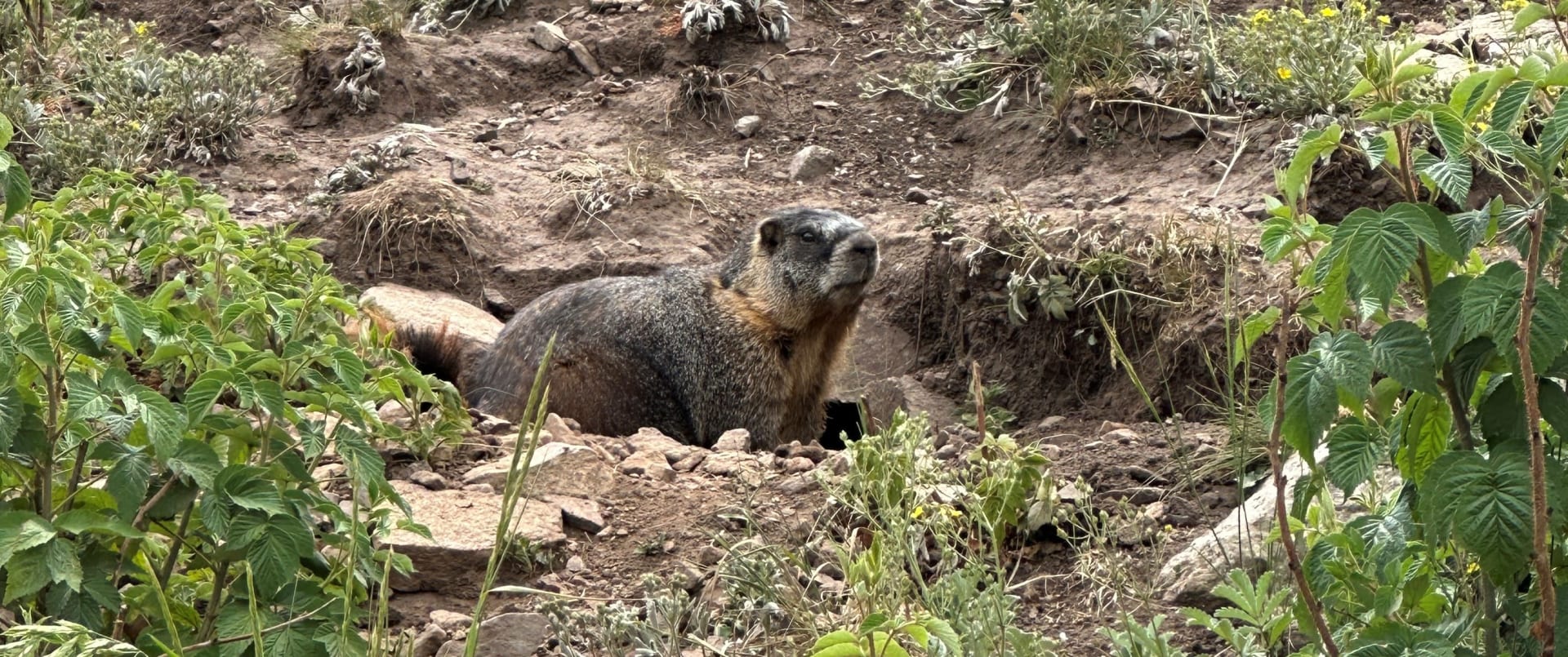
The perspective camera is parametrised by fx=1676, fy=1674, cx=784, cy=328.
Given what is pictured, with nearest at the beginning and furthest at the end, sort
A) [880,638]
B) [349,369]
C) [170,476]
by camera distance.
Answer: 1. [880,638]
2. [170,476]
3. [349,369]

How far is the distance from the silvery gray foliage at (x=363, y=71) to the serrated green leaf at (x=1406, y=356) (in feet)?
25.8

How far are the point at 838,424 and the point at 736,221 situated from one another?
1217mm

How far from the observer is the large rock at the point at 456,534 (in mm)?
4469

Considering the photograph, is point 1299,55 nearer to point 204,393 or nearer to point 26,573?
point 204,393

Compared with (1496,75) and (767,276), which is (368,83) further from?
(1496,75)

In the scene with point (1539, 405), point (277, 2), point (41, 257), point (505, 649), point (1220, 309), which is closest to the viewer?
point (1539, 405)

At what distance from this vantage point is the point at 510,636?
3.98 m

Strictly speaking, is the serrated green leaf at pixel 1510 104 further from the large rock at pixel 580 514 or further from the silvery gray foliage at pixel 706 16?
the silvery gray foliage at pixel 706 16

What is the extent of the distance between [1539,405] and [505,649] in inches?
92.6

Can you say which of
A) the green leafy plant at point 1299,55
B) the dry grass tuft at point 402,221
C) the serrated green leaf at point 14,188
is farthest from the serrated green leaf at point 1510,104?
the dry grass tuft at point 402,221

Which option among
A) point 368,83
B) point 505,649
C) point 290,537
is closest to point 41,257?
point 290,537

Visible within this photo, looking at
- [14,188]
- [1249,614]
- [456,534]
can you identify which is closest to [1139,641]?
[1249,614]

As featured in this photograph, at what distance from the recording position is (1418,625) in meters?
2.91

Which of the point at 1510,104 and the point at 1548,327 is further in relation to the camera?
the point at 1510,104
